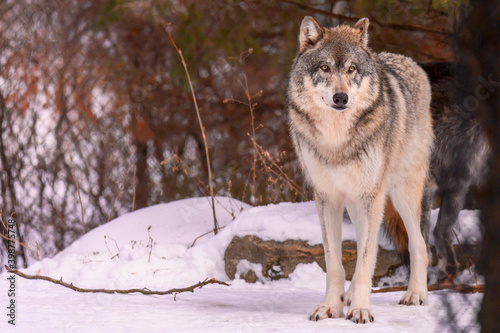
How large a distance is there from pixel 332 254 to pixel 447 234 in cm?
168

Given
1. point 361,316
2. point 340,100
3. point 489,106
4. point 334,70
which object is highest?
point 334,70

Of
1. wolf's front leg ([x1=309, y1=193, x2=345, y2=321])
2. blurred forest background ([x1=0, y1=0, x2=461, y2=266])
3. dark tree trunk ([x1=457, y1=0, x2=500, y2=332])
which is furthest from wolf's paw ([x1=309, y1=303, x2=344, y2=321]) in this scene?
blurred forest background ([x1=0, y1=0, x2=461, y2=266])

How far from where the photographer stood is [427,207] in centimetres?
483

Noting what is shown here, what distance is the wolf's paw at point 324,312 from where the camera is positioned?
123 inches

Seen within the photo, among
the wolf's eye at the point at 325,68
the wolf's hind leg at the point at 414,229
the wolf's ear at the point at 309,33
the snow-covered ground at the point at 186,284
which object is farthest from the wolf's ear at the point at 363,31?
the snow-covered ground at the point at 186,284

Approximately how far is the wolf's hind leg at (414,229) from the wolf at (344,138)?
0.05 meters

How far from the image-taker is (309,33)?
3572mm

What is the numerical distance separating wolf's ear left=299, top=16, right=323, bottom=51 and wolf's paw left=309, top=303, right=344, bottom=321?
1.56 m

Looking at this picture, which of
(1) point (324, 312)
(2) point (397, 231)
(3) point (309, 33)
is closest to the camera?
(1) point (324, 312)

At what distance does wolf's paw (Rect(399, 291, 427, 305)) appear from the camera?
3.63 meters

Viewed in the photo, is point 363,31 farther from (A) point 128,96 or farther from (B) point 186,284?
(A) point 128,96

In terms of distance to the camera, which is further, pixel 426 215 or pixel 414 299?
pixel 426 215

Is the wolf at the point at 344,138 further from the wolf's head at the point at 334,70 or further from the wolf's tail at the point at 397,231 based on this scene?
the wolf's tail at the point at 397,231

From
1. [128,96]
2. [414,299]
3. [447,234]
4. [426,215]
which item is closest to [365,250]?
[414,299]
